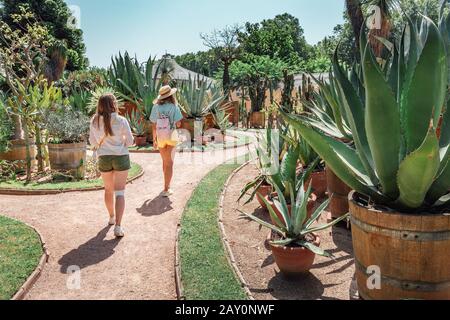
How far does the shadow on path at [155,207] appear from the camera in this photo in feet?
17.6

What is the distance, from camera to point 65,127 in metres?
7.55

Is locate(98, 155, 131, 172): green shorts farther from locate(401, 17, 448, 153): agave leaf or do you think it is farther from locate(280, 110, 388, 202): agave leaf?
locate(401, 17, 448, 153): agave leaf

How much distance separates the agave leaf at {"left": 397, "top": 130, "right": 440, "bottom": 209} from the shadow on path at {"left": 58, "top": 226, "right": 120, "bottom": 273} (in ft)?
9.42

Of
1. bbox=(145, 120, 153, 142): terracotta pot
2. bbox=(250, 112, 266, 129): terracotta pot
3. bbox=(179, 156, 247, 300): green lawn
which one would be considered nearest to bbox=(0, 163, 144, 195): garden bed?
bbox=(179, 156, 247, 300): green lawn

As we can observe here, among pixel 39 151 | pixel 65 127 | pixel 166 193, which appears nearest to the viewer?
pixel 166 193

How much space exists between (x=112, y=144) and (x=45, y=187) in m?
2.71

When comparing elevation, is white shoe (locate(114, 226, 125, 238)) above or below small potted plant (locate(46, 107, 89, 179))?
below

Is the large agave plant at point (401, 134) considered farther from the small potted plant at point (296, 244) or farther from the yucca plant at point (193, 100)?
the yucca plant at point (193, 100)

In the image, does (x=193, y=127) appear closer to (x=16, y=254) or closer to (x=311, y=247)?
(x=16, y=254)

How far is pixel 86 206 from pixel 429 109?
4.63 m

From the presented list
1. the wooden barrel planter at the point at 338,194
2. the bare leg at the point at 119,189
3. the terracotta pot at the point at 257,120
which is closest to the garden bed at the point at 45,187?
the bare leg at the point at 119,189

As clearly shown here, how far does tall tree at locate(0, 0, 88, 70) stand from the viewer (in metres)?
29.4

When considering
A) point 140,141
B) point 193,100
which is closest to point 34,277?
point 140,141
